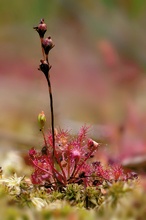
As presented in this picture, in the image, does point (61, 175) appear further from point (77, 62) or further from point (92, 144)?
point (77, 62)

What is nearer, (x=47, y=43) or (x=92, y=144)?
(x=47, y=43)

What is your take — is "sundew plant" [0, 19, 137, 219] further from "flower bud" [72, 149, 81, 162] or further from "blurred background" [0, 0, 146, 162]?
"blurred background" [0, 0, 146, 162]

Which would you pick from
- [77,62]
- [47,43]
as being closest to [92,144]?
[47,43]

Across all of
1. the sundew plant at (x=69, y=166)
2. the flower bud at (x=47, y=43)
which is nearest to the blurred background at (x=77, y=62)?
the sundew plant at (x=69, y=166)

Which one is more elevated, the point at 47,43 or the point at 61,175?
the point at 47,43

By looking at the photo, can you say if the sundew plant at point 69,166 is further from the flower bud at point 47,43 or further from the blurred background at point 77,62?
the blurred background at point 77,62

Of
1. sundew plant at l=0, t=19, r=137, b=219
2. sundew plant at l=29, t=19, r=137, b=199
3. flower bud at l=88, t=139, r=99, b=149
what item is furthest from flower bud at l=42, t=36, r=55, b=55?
flower bud at l=88, t=139, r=99, b=149
